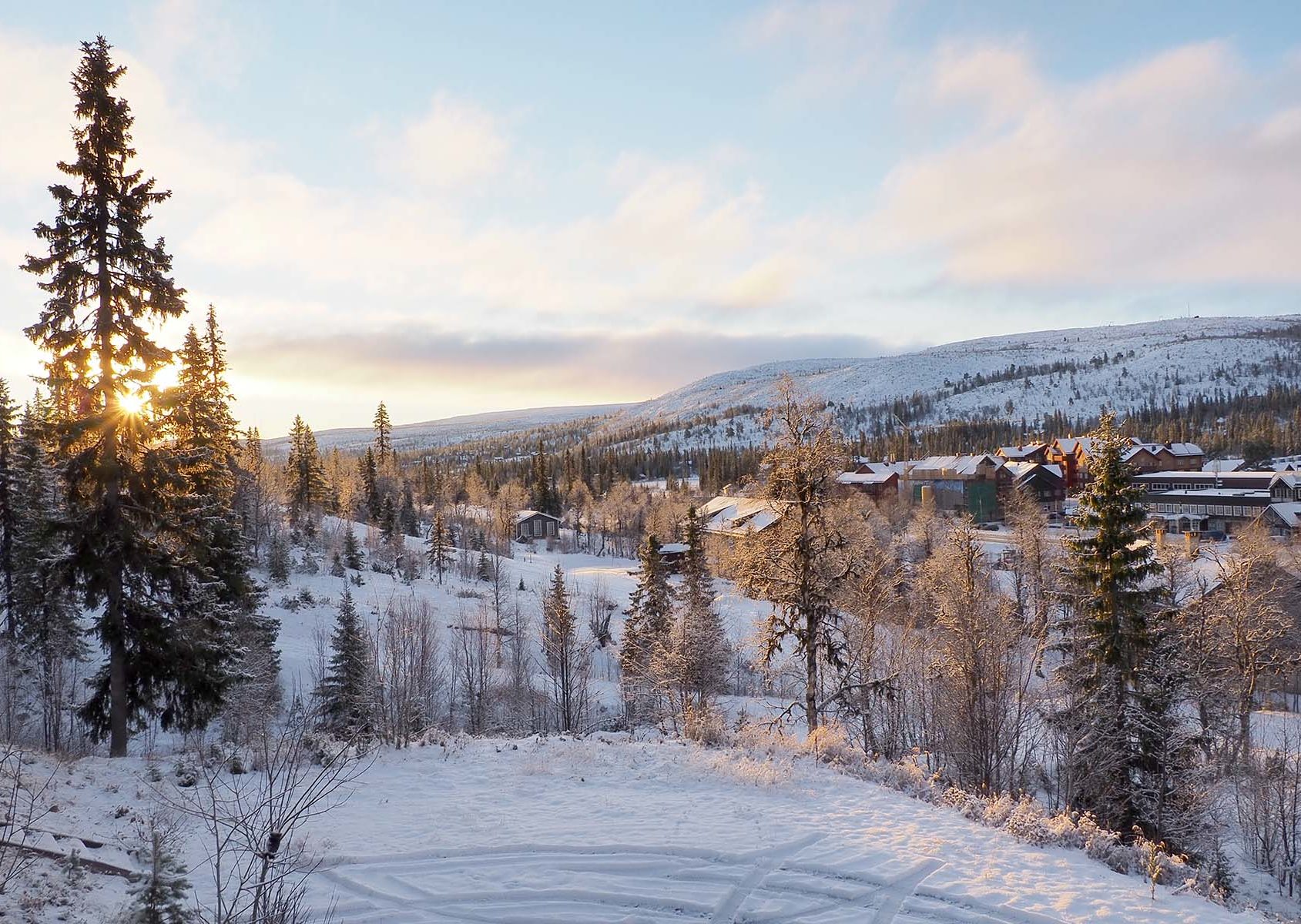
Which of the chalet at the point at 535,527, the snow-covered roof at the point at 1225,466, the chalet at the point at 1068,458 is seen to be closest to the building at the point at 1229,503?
the chalet at the point at 1068,458

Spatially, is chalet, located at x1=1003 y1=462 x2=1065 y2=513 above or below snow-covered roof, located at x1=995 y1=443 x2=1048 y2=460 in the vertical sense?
below

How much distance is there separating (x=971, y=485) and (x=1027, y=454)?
2709 centimetres

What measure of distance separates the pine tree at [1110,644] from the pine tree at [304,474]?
6537 cm

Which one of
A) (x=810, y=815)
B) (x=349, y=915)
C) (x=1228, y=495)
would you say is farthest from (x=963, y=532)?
(x=1228, y=495)

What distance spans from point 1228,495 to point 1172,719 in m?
67.6

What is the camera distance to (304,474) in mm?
69188

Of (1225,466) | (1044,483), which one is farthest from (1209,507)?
(1225,466)

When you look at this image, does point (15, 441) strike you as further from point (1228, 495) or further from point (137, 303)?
point (1228, 495)

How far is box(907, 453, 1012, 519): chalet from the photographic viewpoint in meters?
84.3

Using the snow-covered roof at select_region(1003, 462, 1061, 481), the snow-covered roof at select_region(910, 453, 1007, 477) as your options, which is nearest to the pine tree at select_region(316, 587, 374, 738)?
the snow-covered roof at select_region(1003, 462, 1061, 481)

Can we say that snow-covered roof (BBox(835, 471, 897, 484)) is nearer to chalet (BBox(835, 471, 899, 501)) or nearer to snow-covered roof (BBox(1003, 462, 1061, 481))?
chalet (BBox(835, 471, 899, 501))

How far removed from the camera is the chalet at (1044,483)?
80.9 metres

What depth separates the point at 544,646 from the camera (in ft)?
128

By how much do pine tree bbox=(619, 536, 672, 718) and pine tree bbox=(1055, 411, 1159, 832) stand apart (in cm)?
1680
